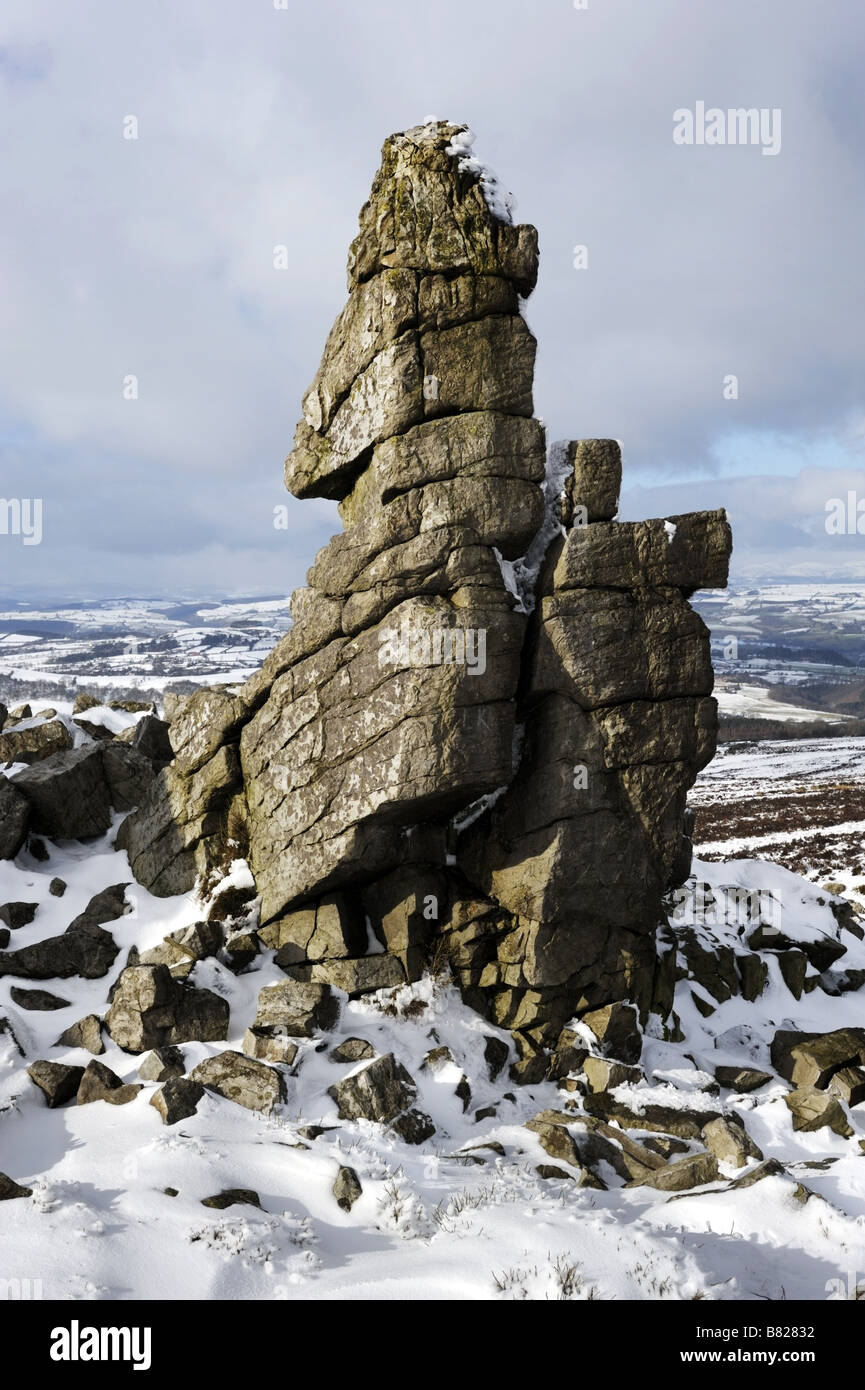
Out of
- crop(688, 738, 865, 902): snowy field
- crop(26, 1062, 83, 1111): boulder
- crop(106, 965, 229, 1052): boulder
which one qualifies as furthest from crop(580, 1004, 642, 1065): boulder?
crop(688, 738, 865, 902): snowy field

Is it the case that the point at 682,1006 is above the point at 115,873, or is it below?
below

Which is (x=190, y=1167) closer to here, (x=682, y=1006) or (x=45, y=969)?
(x=45, y=969)

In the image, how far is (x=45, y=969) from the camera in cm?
1967

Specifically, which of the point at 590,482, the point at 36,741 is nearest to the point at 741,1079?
the point at 590,482

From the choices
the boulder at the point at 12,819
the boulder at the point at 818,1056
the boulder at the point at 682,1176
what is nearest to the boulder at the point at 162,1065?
the boulder at the point at 682,1176

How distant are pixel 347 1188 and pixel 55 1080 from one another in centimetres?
646

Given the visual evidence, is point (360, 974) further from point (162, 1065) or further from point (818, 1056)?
point (818, 1056)

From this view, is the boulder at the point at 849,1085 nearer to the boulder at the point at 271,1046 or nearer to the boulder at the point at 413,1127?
the boulder at the point at 413,1127

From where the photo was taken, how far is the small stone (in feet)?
40.9

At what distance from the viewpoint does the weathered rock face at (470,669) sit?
19266 millimetres

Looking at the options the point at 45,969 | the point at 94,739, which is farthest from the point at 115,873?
the point at 94,739

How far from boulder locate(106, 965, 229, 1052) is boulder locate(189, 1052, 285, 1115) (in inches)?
58.3

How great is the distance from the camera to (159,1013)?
57.3 feet
